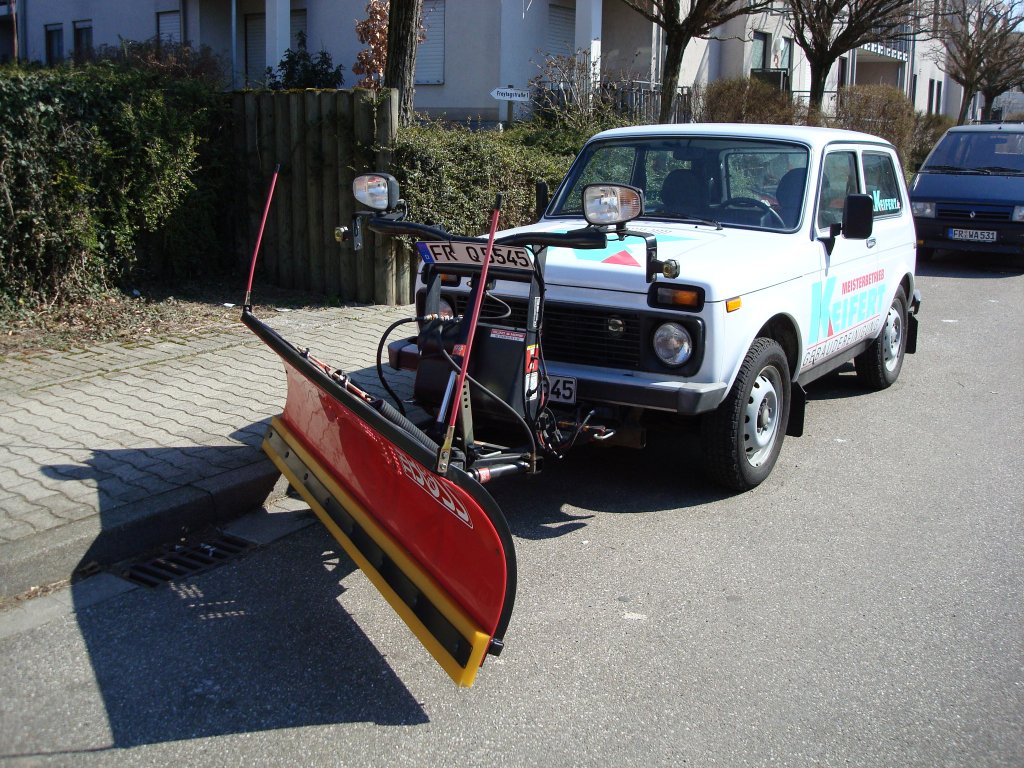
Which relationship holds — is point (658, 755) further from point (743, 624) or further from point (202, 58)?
point (202, 58)

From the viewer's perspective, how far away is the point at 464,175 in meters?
9.93

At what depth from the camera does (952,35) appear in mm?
33500

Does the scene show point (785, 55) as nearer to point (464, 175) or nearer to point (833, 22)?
point (833, 22)

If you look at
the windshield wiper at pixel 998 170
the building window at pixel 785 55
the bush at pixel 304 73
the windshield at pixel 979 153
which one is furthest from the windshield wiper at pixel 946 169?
the building window at pixel 785 55

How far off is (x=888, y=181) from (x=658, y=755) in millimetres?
5819

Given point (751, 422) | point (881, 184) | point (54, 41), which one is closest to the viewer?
point (751, 422)

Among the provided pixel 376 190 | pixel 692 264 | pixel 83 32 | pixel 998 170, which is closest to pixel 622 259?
pixel 692 264

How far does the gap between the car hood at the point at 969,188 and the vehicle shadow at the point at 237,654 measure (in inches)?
509

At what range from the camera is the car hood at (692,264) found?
5074mm

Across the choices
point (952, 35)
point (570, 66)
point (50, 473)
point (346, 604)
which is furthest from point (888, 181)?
point (952, 35)

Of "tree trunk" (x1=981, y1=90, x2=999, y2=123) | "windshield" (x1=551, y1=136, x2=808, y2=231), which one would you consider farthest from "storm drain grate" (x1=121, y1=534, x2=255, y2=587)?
"tree trunk" (x1=981, y1=90, x2=999, y2=123)

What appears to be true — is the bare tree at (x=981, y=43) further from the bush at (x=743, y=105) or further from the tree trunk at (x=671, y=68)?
the tree trunk at (x=671, y=68)

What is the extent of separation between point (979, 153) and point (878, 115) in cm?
788

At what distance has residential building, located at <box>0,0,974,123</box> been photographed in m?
19.3
